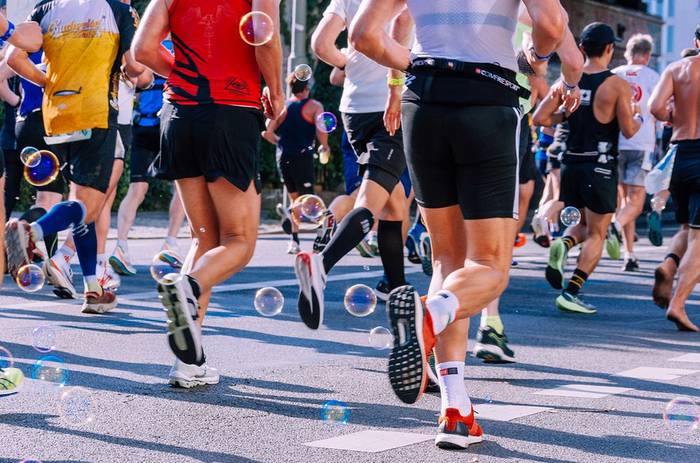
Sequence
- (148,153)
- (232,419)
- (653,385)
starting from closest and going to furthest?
1. (232,419)
2. (653,385)
3. (148,153)

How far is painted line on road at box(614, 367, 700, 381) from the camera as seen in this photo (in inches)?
234

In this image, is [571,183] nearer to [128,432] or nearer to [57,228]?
[57,228]

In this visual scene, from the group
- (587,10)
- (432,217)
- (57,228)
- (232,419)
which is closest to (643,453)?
(432,217)

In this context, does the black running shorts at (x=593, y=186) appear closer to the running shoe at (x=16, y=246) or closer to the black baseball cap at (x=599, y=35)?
the black baseball cap at (x=599, y=35)

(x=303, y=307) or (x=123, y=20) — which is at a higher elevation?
(x=123, y=20)

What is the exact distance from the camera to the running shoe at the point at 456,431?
420cm

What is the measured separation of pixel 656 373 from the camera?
6.07m

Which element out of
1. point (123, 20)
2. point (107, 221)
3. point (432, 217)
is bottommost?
point (107, 221)

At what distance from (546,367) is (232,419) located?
209 cm

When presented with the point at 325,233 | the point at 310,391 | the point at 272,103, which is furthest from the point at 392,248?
the point at 310,391

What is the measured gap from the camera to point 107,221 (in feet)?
30.6

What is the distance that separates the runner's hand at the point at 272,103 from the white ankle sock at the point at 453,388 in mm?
1572

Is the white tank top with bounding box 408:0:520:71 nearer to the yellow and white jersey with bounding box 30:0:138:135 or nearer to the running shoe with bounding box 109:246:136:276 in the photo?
the yellow and white jersey with bounding box 30:0:138:135

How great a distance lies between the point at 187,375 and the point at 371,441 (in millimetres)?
1156
